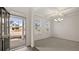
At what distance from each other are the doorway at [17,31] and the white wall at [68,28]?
0.71 meters

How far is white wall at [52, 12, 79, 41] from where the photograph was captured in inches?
77.7

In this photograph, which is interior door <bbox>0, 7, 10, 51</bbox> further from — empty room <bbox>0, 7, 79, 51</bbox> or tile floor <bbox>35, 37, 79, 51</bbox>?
tile floor <bbox>35, 37, 79, 51</bbox>

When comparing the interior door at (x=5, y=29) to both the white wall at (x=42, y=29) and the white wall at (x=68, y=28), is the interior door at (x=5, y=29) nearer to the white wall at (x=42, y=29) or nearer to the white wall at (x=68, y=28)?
the white wall at (x=42, y=29)

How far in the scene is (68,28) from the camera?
2.07 meters

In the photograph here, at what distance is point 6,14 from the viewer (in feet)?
6.66

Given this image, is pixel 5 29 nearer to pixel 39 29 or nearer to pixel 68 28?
pixel 39 29

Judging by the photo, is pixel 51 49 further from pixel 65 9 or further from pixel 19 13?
pixel 19 13

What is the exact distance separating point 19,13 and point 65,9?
0.98m

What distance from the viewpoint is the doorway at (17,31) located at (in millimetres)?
1978
